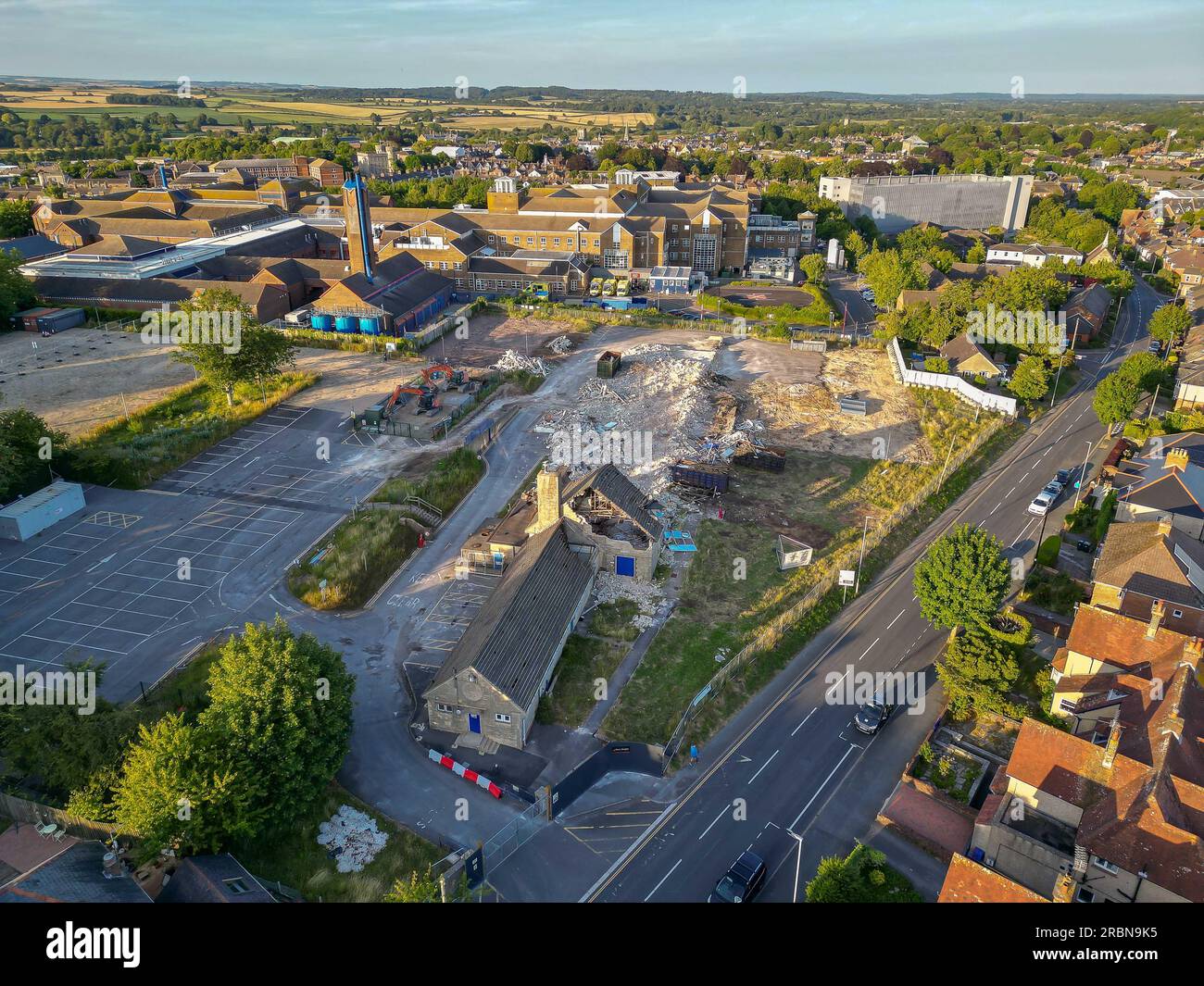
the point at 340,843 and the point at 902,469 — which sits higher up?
the point at 902,469

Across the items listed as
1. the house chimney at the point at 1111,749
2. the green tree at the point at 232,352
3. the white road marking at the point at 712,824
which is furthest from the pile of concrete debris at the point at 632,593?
the green tree at the point at 232,352

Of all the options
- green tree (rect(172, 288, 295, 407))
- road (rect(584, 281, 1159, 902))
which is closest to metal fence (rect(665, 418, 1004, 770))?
road (rect(584, 281, 1159, 902))

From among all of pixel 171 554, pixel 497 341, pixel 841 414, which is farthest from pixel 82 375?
pixel 841 414

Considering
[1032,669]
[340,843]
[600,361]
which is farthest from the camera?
[600,361]

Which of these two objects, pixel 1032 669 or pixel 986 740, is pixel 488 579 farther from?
pixel 1032 669

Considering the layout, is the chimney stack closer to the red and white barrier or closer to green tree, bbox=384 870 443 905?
the red and white barrier

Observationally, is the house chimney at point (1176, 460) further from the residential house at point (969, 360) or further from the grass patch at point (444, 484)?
the grass patch at point (444, 484)

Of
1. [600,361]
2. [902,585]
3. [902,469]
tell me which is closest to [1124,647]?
[902,585]
